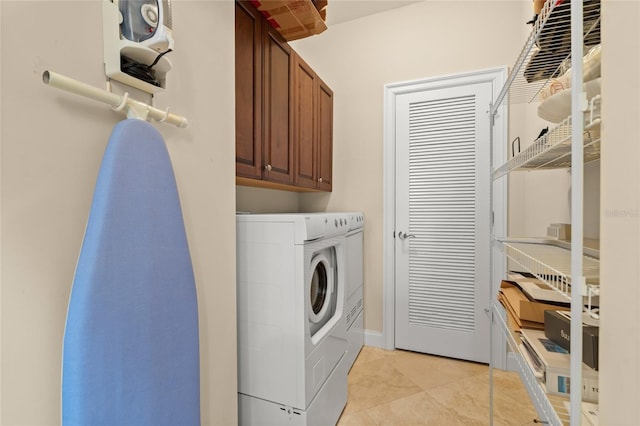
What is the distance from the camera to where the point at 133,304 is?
729mm

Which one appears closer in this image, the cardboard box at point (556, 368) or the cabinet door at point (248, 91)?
the cardboard box at point (556, 368)

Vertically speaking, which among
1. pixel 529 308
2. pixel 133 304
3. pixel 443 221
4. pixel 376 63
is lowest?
pixel 529 308

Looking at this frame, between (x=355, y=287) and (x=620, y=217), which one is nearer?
(x=620, y=217)

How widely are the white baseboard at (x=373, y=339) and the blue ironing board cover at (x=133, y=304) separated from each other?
1.92 metres

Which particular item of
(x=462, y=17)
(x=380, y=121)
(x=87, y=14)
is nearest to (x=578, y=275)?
(x=87, y=14)

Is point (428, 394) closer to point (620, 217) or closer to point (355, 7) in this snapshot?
point (620, 217)

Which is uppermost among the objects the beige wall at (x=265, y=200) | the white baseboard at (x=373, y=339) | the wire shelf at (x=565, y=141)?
the wire shelf at (x=565, y=141)

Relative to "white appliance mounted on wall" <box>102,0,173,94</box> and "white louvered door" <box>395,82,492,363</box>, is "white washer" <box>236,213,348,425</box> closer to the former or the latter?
"white appliance mounted on wall" <box>102,0,173,94</box>

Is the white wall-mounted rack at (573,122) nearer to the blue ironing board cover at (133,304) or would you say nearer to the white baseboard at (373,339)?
the blue ironing board cover at (133,304)

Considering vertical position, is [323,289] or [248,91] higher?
[248,91]

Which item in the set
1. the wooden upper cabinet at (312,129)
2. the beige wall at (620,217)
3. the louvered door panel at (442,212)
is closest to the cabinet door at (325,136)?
the wooden upper cabinet at (312,129)

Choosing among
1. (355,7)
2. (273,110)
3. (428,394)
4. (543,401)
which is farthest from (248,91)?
(428,394)

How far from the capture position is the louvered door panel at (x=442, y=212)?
2.28 metres

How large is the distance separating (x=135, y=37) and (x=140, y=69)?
0.08m
